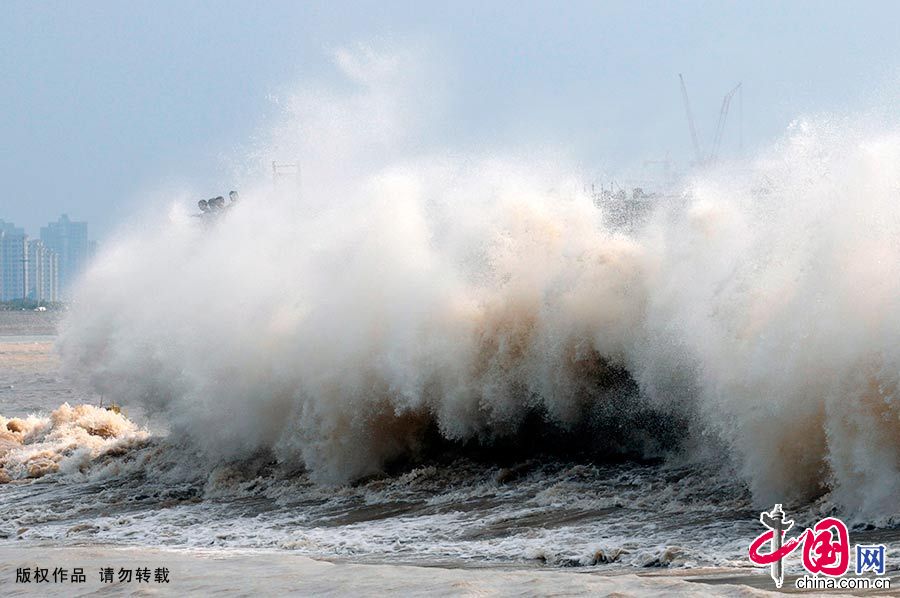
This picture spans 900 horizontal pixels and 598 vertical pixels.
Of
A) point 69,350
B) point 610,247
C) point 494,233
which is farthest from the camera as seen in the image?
point 69,350

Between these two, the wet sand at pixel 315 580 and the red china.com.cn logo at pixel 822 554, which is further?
the wet sand at pixel 315 580

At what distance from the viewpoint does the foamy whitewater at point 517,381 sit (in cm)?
1351

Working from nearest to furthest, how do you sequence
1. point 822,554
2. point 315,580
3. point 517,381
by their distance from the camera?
point 822,554 → point 315,580 → point 517,381

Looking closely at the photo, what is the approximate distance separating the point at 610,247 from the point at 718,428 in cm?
411

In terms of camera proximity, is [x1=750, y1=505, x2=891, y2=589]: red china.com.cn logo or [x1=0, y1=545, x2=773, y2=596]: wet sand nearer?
[x1=750, y1=505, x2=891, y2=589]: red china.com.cn logo

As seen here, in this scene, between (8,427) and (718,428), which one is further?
(8,427)

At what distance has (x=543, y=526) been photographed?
1412 centimetres

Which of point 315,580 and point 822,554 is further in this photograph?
point 315,580

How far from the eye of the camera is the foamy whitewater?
13508 mm

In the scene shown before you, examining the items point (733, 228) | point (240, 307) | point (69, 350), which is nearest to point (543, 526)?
point (733, 228)

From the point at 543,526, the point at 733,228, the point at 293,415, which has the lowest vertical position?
the point at 543,526

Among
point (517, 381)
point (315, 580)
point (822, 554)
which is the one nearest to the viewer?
point (822, 554)

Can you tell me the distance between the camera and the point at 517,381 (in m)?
18.1

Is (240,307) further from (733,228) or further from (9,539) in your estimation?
(733,228)
